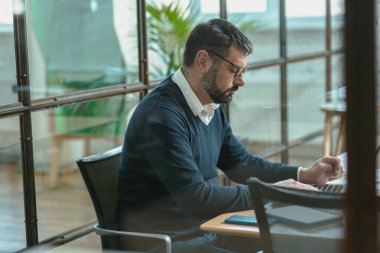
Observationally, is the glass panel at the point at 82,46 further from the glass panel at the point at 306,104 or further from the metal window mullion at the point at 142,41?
the glass panel at the point at 306,104

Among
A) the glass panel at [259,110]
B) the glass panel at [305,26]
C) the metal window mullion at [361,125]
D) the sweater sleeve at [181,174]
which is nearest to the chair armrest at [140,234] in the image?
the sweater sleeve at [181,174]

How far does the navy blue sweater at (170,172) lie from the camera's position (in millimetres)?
2193

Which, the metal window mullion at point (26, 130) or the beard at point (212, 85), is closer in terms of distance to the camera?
the beard at point (212, 85)

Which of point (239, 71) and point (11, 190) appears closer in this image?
point (239, 71)

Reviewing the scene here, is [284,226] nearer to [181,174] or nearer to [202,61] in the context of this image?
[181,174]

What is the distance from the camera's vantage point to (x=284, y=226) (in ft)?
5.71

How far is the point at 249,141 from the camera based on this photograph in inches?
194

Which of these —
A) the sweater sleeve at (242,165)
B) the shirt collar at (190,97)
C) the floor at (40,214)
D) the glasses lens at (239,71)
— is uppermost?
the glasses lens at (239,71)

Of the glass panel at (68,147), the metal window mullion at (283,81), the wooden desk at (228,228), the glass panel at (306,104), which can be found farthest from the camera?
the glass panel at (306,104)

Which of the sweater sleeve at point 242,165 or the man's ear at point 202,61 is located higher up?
the man's ear at point 202,61

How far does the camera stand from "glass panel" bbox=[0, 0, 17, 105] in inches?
102

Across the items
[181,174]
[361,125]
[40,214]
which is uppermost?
[361,125]

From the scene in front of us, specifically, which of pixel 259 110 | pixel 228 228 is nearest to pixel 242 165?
pixel 228 228

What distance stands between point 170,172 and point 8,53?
93 centimetres
